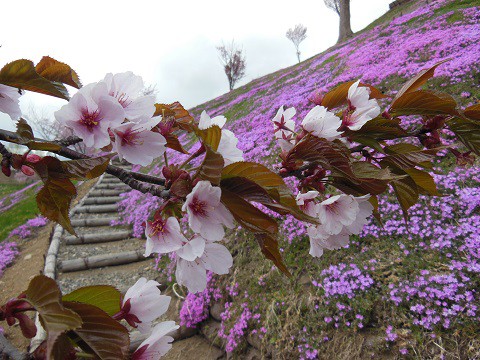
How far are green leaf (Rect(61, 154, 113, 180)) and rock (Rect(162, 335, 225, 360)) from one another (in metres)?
4.12

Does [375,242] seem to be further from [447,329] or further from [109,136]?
[109,136]

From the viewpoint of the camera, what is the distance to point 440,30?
9.58 metres

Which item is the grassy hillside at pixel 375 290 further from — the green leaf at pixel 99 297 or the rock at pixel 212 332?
the green leaf at pixel 99 297

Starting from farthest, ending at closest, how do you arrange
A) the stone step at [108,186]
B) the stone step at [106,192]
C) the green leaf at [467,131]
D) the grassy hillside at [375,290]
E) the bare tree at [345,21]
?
the bare tree at [345,21]
the stone step at [108,186]
the stone step at [106,192]
the grassy hillside at [375,290]
the green leaf at [467,131]

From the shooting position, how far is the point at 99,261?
6.25 meters

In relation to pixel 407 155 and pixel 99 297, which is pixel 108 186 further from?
pixel 407 155

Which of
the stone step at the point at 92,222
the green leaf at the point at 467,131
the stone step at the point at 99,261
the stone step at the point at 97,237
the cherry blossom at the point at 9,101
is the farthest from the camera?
the stone step at the point at 92,222

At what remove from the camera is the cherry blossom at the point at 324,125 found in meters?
0.84

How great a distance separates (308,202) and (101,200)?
35.4 feet

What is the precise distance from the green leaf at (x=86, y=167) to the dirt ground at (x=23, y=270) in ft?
16.9

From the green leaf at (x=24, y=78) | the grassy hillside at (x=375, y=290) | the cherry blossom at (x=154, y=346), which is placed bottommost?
the grassy hillside at (x=375, y=290)

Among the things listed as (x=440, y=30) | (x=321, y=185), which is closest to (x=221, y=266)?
(x=321, y=185)

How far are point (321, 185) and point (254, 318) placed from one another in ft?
11.4

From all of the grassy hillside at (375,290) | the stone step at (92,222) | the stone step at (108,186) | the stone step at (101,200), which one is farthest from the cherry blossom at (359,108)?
the stone step at (108,186)
